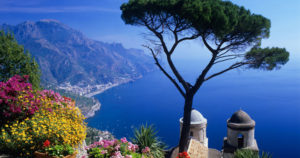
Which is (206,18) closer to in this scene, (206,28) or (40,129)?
(206,28)

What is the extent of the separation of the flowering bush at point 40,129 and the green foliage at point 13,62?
5013 mm

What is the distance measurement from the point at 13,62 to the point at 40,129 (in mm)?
7191

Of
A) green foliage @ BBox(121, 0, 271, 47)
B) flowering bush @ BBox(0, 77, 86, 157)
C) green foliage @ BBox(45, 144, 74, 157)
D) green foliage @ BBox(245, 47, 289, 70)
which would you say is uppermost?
green foliage @ BBox(121, 0, 271, 47)

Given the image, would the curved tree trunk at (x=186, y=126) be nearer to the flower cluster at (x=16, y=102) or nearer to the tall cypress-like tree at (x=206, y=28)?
the tall cypress-like tree at (x=206, y=28)

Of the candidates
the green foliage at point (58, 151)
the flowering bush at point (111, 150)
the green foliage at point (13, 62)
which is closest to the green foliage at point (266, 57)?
the flowering bush at point (111, 150)

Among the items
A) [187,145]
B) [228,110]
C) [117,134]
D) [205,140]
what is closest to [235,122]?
[205,140]

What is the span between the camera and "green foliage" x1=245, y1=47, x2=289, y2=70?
35.0 ft

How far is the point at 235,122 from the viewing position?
12.4 m

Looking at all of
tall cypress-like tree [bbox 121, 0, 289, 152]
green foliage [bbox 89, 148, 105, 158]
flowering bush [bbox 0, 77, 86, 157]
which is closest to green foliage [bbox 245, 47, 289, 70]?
tall cypress-like tree [bbox 121, 0, 289, 152]

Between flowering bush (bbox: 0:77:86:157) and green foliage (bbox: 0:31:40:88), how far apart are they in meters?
5.01

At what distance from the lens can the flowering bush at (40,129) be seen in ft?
16.6

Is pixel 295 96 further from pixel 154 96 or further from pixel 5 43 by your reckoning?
pixel 5 43

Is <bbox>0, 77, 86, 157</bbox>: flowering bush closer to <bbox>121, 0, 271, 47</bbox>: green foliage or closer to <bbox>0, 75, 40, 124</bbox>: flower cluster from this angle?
<bbox>0, 75, 40, 124</bbox>: flower cluster

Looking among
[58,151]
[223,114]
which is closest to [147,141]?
[58,151]
